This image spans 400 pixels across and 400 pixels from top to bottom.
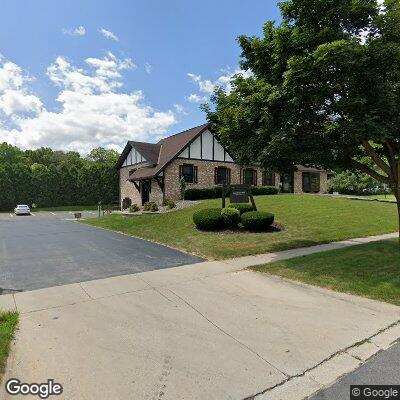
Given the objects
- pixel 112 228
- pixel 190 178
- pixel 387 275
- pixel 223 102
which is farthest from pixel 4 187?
pixel 387 275

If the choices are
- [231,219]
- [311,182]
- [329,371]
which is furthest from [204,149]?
[329,371]

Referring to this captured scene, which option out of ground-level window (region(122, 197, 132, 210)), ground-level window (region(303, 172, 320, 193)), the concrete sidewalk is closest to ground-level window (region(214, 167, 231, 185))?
ground-level window (region(122, 197, 132, 210))

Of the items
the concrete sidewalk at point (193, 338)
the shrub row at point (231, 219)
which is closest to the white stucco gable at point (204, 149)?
the shrub row at point (231, 219)

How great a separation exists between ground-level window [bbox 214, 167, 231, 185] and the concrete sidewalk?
915 inches

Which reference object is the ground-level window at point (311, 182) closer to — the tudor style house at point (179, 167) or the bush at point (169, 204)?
the tudor style house at point (179, 167)

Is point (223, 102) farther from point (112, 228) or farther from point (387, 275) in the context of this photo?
point (112, 228)

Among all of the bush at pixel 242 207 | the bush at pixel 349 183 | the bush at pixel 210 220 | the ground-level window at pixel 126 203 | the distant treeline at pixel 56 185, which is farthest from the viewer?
the distant treeline at pixel 56 185

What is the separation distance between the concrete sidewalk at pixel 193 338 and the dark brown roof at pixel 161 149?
69.5 ft

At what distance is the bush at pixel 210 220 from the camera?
1506 centimetres

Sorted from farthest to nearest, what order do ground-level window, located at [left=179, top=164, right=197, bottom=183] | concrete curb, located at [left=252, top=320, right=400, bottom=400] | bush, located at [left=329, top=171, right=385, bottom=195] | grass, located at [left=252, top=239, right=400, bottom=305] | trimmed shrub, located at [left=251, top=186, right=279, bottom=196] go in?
bush, located at [left=329, top=171, right=385, bottom=195], trimmed shrub, located at [left=251, top=186, right=279, bottom=196], ground-level window, located at [left=179, top=164, right=197, bottom=183], grass, located at [left=252, top=239, right=400, bottom=305], concrete curb, located at [left=252, top=320, right=400, bottom=400]

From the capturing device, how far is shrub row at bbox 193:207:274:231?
14.6 meters

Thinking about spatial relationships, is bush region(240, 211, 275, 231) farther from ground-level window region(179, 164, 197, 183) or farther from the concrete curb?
ground-level window region(179, 164, 197, 183)

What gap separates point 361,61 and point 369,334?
7.05 meters

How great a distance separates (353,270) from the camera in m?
8.36
